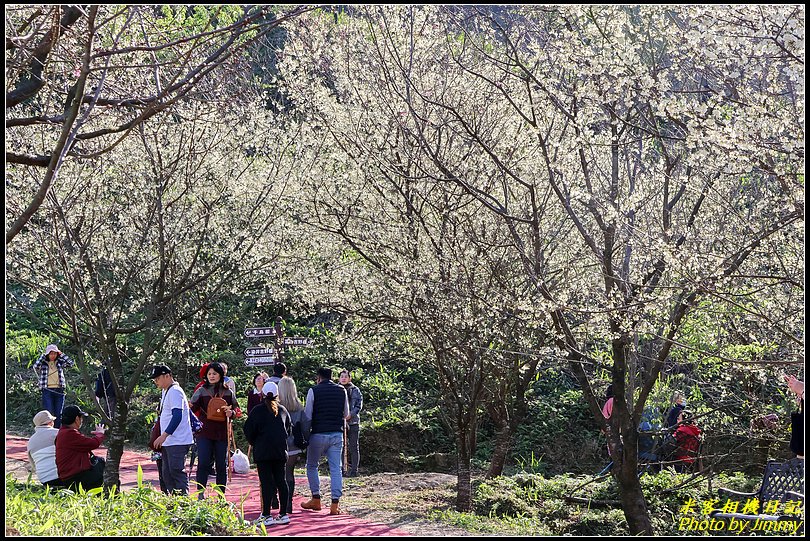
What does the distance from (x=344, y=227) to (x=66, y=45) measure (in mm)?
4231

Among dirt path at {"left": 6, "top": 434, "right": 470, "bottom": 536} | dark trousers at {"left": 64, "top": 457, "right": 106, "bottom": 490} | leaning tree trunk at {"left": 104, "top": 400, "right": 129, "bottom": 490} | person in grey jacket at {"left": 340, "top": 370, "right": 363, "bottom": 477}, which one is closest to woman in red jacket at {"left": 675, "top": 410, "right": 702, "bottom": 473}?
dirt path at {"left": 6, "top": 434, "right": 470, "bottom": 536}

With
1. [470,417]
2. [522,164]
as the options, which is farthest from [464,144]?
[470,417]

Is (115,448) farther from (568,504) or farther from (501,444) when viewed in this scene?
(568,504)

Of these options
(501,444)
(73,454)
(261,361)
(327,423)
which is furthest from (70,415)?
(501,444)

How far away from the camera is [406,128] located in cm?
894

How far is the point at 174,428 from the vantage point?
8594 millimetres

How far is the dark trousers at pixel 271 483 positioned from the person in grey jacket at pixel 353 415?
426 cm

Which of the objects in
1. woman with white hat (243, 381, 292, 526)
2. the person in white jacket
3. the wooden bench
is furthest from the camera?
the person in white jacket

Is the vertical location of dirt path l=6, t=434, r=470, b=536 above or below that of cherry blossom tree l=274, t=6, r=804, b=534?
below

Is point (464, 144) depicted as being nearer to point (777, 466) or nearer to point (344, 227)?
point (344, 227)

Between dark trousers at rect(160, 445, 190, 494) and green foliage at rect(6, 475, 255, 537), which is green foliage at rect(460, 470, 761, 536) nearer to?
dark trousers at rect(160, 445, 190, 494)

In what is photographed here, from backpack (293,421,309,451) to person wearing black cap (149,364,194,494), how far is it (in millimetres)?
1371

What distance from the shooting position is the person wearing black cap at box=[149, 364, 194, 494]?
8.61m

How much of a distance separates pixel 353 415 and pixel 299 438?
12.2 feet
